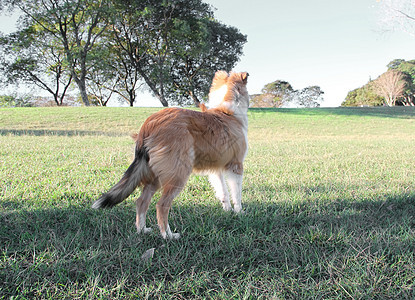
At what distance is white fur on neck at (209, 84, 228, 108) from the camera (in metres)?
3.28

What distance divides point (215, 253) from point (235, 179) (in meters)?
0.96

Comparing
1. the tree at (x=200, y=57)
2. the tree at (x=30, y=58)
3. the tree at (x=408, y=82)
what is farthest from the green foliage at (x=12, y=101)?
the tree at (x=408, y=82)

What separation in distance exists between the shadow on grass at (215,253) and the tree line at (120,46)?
22.7 m

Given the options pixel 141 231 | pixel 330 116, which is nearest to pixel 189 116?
pixel 141 231

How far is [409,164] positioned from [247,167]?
3.66 metres

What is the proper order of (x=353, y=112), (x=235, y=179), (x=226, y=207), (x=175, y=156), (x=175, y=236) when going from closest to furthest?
(x=175, y=156) < (x=175, y=236) < (x=235, y=179) < (x=226, y=207) < (x=353, y=112)

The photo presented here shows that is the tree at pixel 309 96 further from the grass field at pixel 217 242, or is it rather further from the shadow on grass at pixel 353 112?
the grass field at pixel 217 242

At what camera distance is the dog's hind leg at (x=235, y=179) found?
293cm

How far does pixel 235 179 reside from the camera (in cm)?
296

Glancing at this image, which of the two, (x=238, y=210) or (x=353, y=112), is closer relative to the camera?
(x=238, y=210)

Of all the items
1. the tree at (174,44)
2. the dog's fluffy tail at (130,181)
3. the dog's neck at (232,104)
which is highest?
the tree at (174,44)

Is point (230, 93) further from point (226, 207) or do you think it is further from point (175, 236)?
point (175, 236)

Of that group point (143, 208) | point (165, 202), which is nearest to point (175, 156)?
point (165, 202)

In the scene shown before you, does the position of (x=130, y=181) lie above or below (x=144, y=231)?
above
